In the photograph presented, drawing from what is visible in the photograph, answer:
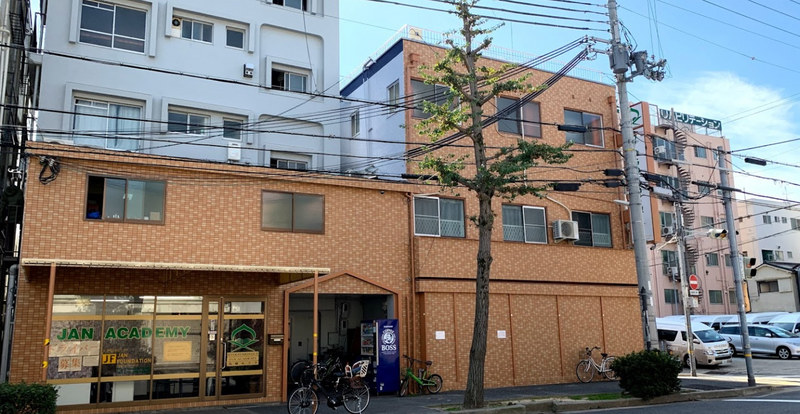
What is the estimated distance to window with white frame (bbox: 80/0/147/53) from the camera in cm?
2033

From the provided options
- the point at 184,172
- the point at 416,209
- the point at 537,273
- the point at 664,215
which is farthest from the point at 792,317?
the point at 184,172

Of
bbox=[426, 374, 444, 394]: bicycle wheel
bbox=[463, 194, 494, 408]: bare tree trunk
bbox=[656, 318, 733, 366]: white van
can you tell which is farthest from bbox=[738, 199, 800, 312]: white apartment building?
bbox=[463, 194, 494, 408]: bare tree trunk

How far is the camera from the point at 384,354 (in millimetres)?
18281

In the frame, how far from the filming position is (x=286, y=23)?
23.5 meters

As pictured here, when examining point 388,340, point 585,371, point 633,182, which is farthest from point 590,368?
point 388,340

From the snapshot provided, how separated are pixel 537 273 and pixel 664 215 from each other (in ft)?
98.7

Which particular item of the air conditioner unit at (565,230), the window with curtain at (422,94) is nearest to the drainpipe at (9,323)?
the window with curtain at (422,94)

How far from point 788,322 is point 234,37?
1331 inches

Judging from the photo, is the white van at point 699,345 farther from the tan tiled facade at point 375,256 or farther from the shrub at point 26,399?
the shrub at point 26,399

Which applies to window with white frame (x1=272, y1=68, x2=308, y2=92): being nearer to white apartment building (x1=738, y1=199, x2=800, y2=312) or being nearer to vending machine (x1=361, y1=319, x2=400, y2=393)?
vending machine (x1=361, y1=319, x2=400, y2=393)

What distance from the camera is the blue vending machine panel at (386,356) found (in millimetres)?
18125

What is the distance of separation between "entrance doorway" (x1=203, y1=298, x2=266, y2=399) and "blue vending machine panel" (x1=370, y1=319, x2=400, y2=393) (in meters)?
3.19

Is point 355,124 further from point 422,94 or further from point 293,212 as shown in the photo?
point 293,212

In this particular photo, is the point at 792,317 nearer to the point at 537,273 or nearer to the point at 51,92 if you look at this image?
the point at 537,273
